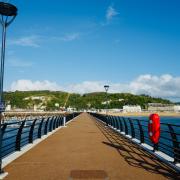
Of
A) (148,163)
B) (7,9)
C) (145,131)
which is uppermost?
(7,9)

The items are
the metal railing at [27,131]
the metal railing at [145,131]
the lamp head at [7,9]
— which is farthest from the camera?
the metal railing at [27,131]

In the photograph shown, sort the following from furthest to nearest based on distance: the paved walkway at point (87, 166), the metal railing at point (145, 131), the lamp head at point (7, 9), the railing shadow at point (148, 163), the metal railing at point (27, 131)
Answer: the metal railing at point (27, 131), the metal railing at point (145, 131), the railing shadow at point (148, 163), the lamp head at point (7, 9), the paved walkway at point (87, 166)

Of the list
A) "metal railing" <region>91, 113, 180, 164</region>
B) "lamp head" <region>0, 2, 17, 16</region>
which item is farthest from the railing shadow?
"lamp head" <region>0, 2, 17, 16</region>

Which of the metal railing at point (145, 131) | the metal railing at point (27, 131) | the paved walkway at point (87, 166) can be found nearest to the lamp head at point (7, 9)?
the metal railing at point (27, 131)

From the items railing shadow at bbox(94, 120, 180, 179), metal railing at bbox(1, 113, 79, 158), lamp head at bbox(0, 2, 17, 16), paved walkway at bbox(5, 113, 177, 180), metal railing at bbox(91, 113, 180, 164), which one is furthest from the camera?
metal railing at bbox(1, 113, 79, 158)

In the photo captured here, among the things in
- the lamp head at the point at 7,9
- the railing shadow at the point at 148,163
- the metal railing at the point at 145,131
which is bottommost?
the railing shadow at the point at 148,163

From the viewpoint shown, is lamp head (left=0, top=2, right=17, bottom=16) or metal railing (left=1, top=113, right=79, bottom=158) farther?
metal railing (left=1, top=113, right=79, bottom=158)

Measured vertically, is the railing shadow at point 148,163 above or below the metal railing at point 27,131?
below

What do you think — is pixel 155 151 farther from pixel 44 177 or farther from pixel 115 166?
pixel 44 177

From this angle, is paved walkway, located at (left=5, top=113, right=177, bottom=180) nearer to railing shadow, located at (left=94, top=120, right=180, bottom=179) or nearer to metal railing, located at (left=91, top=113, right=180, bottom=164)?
railing shadow, located at (left=94, top=120, right=180, bottom=179)

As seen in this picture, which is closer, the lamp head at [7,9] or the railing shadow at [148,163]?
the lamp head at [7,9]

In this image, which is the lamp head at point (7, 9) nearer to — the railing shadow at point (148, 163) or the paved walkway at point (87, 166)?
the paved walkway at point (87, 166)

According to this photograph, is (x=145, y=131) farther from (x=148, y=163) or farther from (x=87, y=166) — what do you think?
(x=87, y=166)

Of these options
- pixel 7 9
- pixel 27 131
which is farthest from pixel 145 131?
pixel 7 9
